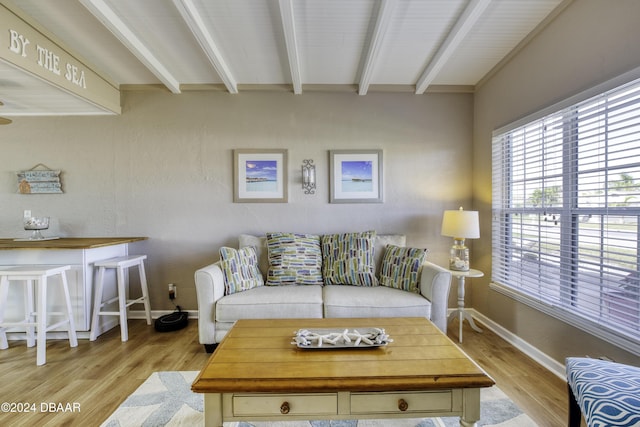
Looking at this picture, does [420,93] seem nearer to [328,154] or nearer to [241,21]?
[328,154]

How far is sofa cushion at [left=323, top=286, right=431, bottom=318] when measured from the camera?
2131 millimetres

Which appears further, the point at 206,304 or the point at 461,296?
the point at 461,296

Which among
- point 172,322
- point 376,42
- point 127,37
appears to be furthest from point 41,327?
point 376,42

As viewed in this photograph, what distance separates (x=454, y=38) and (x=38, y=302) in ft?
12.8

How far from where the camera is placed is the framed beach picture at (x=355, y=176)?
3029 mm

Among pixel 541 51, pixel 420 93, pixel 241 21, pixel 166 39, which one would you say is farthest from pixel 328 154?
pixel 541 51

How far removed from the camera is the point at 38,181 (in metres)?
2.96

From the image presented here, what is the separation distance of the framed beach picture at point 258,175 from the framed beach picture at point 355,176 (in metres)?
0.57

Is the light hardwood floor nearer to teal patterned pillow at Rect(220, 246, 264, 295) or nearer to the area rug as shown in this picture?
the area rug

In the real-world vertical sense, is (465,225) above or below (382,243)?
above

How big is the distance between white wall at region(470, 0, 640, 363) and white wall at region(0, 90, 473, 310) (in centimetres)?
30

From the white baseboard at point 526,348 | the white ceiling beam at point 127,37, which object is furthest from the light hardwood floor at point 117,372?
the white ceiling beam at point 127,37

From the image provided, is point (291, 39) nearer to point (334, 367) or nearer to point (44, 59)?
point (44, 59)

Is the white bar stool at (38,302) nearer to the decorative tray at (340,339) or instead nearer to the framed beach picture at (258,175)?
the framed beach picture at (258,175)
